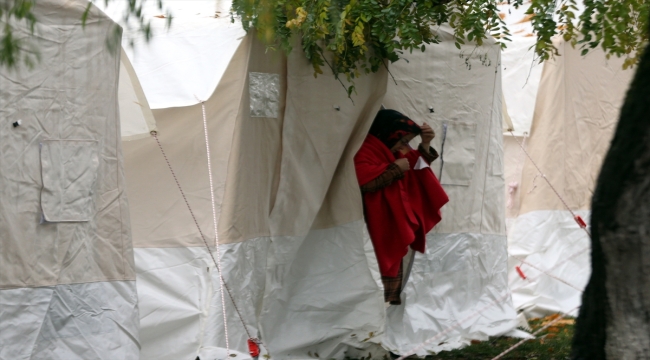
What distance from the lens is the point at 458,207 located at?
6453 mm

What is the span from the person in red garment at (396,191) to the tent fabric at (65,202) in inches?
71.1

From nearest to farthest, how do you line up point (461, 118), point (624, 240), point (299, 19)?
point (624, 240) → point (299, 19) → point (461, 118)

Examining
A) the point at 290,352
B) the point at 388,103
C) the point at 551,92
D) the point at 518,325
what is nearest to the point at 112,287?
the point at 290,352

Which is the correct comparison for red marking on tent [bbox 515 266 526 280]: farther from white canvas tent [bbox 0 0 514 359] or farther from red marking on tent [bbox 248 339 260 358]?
red marking on tent [bbox 248 339 260 358]

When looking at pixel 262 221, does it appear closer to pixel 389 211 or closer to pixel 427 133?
pixel 389 211

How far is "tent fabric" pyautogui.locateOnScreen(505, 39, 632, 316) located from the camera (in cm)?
855

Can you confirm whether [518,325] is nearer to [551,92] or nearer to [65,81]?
[551,92]

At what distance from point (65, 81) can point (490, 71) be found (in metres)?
3.47

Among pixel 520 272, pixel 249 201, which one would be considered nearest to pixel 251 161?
pixel 249 201

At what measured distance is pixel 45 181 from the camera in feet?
13.4

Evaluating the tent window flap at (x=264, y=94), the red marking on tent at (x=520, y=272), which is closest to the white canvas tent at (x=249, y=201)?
the tent window flap at (x=264, y=94)

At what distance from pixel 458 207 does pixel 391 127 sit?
1013 mm

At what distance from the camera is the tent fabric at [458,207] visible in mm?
6090

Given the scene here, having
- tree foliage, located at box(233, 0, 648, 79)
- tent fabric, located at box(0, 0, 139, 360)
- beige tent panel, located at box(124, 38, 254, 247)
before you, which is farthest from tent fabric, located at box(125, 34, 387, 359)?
tent fabric, located at box(0, 0, 139, 360)
